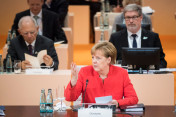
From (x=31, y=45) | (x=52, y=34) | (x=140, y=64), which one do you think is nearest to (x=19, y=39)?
(x=31, y=45)

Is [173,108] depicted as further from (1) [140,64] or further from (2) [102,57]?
(1) [140,64]

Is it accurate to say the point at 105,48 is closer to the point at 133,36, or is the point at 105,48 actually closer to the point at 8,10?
the point at 133,36

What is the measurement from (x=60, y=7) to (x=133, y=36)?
11.9 ft

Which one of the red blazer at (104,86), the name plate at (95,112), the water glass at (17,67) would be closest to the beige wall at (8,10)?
the water glass at (17,67)

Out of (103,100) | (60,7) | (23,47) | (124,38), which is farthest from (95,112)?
(60,7)

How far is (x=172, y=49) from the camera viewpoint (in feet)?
37.2

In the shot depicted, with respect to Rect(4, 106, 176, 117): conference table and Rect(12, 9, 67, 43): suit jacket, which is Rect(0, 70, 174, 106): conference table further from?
Rect(12, 9, 67, 43): suit jacket

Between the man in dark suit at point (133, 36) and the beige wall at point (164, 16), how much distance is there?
24.4 ft

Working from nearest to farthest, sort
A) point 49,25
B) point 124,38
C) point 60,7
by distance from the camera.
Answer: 1. point 124,38
2. point 49,25
3. point 60,7

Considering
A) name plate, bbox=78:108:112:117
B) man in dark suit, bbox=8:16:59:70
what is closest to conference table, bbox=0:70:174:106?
man in dark suit, bbox=8:16:59:70

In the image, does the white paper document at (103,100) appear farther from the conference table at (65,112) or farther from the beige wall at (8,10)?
the beige wall at (8,10)

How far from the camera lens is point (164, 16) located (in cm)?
1345

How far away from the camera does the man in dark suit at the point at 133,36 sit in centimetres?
583

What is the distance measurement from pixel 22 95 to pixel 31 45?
77cm
